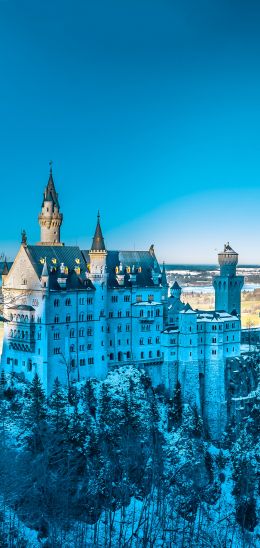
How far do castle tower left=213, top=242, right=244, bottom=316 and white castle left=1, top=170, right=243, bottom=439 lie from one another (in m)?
11.7

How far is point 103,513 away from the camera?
57.9 metres

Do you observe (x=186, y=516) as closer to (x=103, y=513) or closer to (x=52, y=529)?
(x=103, y=513)

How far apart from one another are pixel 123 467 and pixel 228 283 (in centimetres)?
4002

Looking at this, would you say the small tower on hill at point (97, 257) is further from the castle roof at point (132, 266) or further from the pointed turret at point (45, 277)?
the pointed turret at point (45, 277)

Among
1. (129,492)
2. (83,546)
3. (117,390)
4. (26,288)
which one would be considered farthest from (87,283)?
(83,546)

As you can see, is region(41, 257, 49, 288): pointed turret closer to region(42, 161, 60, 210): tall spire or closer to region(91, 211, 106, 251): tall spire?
region(91, 211, 106, 251): tall spire

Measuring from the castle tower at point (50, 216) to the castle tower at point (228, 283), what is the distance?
2246 centimetres

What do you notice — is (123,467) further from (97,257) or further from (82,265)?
(82,265)

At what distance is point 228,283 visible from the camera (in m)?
95.8

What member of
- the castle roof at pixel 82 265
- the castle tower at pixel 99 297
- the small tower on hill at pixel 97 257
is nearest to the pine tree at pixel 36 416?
the castle tower at pixel 99 297

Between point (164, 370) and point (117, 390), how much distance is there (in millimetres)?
7729

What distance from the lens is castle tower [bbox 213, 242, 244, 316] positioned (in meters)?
95.8

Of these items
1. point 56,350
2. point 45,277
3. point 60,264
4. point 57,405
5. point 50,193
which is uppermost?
point 50,193

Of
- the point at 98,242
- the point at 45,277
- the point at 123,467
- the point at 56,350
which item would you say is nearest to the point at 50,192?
the point at 98,242
